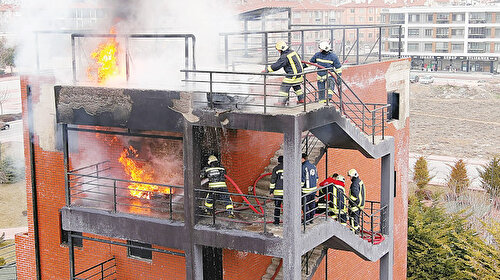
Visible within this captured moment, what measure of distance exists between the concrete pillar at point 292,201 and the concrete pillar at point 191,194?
6.32ft

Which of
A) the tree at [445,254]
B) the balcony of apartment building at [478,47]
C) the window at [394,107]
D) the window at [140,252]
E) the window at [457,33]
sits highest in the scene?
the window at [457,33]

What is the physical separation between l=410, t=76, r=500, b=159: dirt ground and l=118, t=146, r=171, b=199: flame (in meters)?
59.6

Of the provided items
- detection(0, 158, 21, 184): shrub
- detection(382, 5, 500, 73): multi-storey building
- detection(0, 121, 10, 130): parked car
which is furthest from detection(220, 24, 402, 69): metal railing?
detection(382, 5, 500, 73): multi-storey building

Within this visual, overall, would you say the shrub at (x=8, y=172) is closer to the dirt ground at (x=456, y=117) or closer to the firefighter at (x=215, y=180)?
the dirt ground at (x=456, y=117)

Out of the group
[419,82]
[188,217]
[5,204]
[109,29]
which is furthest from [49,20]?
[419,82]

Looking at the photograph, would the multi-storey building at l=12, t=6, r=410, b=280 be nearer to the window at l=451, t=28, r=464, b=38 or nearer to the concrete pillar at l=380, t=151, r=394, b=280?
the concrete pillar at l=380, t=151, r=394, b=280

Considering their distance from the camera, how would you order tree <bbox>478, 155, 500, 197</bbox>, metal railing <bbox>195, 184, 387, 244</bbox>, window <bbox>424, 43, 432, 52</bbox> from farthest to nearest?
window <bbox>424, 43, 432, 52</bbox>
tree <bbox>478, 155, 500, 197</bbox>
metal railing <bbox>195, 184, 387, 244</bbox>

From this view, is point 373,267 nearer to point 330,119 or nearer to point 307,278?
point 307,278

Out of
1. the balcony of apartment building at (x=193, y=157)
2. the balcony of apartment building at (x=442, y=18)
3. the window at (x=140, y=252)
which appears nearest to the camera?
the balcony of apartment building at (x=193, y=157)

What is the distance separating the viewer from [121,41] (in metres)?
17.0

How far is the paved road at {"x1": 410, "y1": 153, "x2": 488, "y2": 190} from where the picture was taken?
177 ft

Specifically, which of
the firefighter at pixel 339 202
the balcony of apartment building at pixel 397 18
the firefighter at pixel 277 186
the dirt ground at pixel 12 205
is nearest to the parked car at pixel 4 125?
the dirt ground at pixel 12 205

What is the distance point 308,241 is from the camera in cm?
1292

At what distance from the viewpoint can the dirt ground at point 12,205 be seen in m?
43.5
